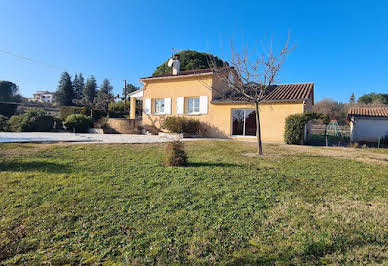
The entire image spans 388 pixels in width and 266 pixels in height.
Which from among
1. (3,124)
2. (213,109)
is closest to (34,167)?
(213,109)

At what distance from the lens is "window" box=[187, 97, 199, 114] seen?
17178 millimetres

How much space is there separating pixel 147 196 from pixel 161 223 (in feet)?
3.49

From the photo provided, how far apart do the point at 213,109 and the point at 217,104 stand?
0.47 m

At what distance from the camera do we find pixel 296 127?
12547 mm

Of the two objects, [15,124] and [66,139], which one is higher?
[15,124]

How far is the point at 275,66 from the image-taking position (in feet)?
28.5

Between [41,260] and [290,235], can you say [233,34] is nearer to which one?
[290,235]

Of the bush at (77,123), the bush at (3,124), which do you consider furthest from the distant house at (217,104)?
the bush at (3,124)

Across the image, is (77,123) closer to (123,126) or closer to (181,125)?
(123,126)

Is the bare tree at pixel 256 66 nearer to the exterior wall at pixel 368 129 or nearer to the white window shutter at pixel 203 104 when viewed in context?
the white window shutter at pixel 203 104

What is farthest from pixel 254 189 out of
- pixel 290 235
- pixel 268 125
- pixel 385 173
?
pixel 268 125

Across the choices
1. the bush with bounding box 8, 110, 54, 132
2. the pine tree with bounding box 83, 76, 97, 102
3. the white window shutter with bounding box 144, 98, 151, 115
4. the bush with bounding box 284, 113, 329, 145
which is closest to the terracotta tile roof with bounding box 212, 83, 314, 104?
the bush with bounding box 284, 113, 329, 145

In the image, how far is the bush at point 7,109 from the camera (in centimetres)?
2464

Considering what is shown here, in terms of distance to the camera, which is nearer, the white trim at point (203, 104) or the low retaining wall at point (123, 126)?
the white trim at point (203, 104)
